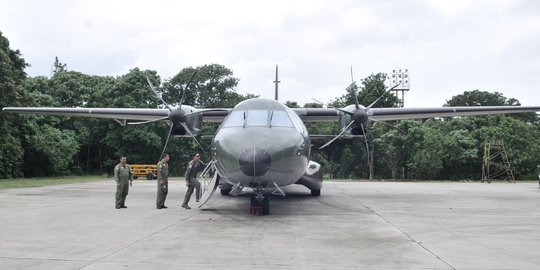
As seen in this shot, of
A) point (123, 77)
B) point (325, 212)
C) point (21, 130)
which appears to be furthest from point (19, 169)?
point (325, 212)

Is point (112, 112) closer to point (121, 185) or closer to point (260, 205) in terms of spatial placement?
point (121, 185)

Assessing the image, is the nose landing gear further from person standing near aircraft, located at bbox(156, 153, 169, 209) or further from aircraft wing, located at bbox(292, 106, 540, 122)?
aircraft wing, located at bbox(292, 106, 540, 122)

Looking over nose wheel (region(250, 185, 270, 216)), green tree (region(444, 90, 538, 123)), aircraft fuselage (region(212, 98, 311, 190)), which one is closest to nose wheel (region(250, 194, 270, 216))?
nose wheel (region(250, 185, 270, 216))

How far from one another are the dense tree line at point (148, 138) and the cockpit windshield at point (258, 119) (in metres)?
23.6

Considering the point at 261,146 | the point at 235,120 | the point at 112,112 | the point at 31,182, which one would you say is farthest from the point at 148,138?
the point at 261,146

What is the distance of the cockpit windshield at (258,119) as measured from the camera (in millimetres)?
11047

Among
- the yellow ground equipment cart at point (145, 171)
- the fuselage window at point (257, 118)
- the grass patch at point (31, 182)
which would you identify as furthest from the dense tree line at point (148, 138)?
the fuselage window at point (257, 118)

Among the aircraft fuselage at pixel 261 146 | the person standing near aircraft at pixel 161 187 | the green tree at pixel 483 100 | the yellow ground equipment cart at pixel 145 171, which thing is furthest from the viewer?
the green tree at pixel 483 100

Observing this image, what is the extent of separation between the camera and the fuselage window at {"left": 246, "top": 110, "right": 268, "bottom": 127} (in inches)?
433

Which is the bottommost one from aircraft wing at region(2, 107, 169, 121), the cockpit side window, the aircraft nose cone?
the aircraft nose cone

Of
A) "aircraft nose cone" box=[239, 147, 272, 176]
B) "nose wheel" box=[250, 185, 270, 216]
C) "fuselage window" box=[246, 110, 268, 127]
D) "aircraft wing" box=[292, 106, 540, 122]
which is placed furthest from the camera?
"aircraft wing" box=[292, 106, 540, 122]

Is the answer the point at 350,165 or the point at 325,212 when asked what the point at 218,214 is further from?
the point at 350,165

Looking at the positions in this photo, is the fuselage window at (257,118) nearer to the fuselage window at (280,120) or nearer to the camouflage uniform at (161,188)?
the fuselage window at (280,120)

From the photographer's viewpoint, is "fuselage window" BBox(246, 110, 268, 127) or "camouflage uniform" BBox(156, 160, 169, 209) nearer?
"fuselage window" BBox(246, 110, 268, 127)
